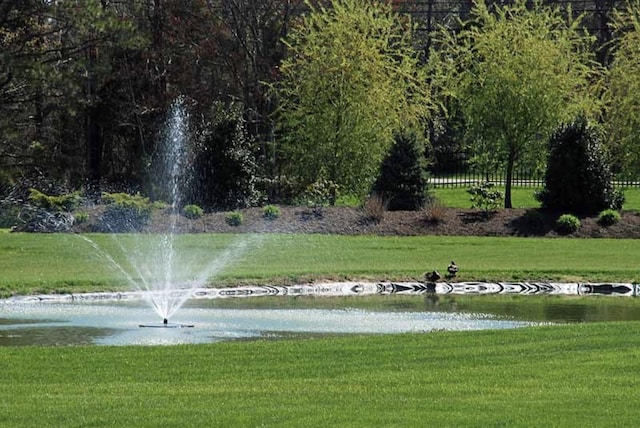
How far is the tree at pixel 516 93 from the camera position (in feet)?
128

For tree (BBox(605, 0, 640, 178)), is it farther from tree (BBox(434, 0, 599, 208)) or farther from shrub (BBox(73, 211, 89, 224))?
shrub (BBox(73, 211, 89, 224))

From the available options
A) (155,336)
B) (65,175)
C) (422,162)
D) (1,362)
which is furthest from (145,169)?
(1,362)

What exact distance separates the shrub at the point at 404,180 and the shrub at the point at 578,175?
140 inches

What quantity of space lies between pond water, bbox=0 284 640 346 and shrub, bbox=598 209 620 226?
10839 millimetres

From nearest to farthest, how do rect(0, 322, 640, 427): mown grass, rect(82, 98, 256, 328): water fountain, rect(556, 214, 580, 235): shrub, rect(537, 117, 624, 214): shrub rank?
rect(0, 322, 640, 427): mown grass → rect(82, 98, 256, 328): water fountain → rect(556, 214, 580, 235): shrub → rect(537, 117, 624, 214): shrub

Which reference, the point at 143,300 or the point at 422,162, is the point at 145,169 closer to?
the point at 422,162

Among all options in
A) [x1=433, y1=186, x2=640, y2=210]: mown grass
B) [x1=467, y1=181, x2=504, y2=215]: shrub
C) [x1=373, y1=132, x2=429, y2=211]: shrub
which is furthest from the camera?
[x1=433, y1=186, x2=640, y2=210]: mown grass

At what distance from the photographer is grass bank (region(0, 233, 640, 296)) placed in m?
23.6

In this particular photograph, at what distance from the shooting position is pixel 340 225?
3234 cm

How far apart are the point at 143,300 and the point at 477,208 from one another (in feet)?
52.9

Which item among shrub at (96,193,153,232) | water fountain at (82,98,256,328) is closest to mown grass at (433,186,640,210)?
water fountain at (82,98,256,328)

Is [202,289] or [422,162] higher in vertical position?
[422,162]

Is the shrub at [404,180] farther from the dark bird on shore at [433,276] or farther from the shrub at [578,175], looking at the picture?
the dark bird on shore at [433,276]

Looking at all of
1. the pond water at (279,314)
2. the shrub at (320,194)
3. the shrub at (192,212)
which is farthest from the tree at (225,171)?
the pond water at (279,314)
